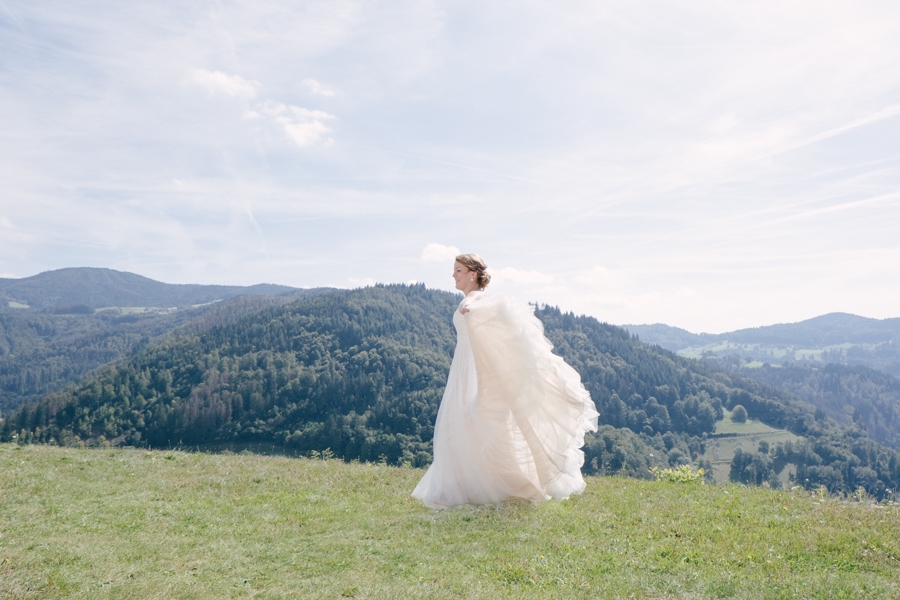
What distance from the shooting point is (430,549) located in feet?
25.1

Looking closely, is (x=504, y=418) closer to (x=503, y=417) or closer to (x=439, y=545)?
(x=503, y=417)

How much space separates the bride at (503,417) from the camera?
9508 millimetres

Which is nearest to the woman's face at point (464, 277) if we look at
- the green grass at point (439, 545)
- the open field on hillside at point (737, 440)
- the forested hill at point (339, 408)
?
the green grass at point (439, 545)

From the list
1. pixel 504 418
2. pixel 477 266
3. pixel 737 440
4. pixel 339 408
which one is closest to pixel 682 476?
pixel 504 418

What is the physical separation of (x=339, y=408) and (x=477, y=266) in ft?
451

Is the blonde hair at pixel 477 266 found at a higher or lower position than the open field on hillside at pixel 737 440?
higher

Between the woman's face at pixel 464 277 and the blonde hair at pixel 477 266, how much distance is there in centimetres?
6

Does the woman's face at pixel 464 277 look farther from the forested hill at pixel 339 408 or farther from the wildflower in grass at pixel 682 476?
the forested hill at pixel 339 408

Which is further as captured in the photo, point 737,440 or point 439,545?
point 737,440

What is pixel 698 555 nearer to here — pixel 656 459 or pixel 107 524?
pixel 107 524

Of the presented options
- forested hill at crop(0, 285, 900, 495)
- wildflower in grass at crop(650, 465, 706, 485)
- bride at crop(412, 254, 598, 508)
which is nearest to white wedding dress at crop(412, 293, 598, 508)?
bride at crop(412, 254, 598, 508)

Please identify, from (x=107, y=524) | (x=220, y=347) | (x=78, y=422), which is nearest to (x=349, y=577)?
(x=107, y=524)

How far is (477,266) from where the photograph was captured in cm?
1043

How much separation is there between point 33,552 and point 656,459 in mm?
145067
